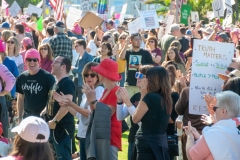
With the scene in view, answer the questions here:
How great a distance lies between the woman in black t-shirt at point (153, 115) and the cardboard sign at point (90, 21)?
1223 cm

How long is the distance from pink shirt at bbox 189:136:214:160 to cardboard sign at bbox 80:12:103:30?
1377cm

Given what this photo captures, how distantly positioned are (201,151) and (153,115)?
145 cm

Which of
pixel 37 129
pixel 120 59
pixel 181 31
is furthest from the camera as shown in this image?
pixel 181 31

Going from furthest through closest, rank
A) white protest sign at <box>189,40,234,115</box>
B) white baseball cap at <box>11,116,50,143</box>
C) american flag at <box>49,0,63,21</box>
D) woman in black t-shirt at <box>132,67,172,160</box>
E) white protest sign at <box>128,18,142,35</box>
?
american flag at <box>49,0,63,21</box> → white protest sign at <box>128,18,142,35</box> → white protest sign at <box>189,40,234,115</box> → woman in black t-shirt at <box>132,67,172,160</box> → white baseball cap at <box>11,116,50,143</box>

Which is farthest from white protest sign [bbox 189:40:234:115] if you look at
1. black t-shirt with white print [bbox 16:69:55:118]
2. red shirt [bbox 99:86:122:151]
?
black t-shirt with white print [bbox 16:69:55:118]

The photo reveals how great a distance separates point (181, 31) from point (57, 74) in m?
9.50

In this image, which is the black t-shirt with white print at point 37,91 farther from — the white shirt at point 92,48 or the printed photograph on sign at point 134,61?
the white shirt at point 92,48

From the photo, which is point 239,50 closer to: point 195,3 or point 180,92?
point 180,92

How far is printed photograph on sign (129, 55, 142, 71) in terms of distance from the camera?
1241 cm

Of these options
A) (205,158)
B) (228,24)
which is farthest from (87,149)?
(228,24)

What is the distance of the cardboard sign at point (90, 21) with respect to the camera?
1888cm

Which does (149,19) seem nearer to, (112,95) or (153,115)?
(112,95)

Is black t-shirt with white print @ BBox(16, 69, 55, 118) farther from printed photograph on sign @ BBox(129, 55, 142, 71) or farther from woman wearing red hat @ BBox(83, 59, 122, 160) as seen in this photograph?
printed photograph on sign @ BBox(129, 55, 142, 71)

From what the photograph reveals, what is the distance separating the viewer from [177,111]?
7.61 metres
